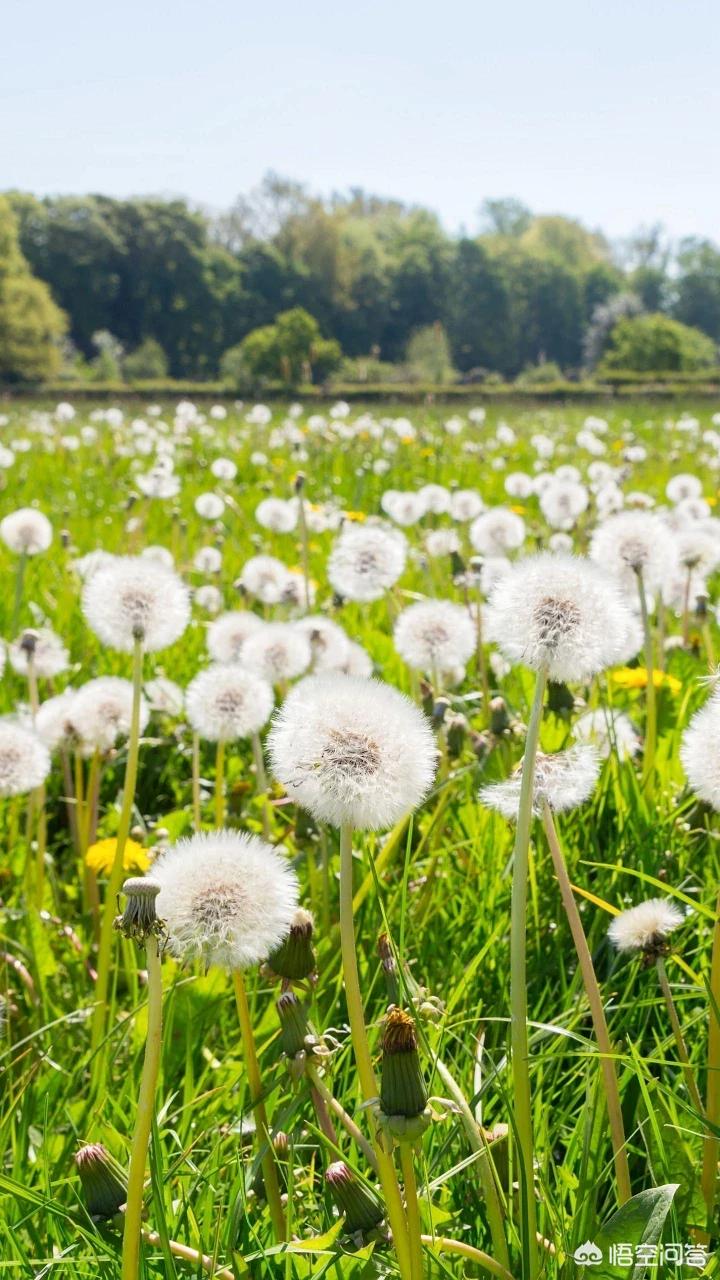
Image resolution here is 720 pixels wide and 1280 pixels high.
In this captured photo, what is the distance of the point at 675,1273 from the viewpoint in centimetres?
95

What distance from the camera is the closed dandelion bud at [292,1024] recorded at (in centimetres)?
96

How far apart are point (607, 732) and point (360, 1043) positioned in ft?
3.82

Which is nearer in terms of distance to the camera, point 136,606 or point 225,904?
point 225,904

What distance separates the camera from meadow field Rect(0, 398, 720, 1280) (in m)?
0.93

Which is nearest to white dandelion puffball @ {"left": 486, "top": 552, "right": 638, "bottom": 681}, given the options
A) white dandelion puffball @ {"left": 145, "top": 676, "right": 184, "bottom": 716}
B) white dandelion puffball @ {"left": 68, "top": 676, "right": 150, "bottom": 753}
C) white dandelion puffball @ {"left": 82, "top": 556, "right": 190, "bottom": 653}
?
white dandelion puffball @ {"left": 82, "top": 556, "right": 190, "bottom": 653}

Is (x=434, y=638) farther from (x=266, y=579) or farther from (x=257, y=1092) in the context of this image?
(x=257, y=1092)

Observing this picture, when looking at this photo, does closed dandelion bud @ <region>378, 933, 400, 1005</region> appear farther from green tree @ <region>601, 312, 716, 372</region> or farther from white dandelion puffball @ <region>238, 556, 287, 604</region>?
green tree @ <region>601, 312, 716, 372</region>

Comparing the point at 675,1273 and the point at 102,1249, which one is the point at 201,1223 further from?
the point at 675,1273

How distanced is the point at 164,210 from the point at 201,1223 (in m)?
75.8

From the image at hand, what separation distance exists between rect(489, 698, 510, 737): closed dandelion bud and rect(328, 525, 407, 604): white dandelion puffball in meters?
0.59

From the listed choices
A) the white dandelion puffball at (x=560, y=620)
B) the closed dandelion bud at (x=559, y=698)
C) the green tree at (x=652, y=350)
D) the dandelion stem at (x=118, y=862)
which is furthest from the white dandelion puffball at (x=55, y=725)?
the green tree at (x=652, y=350)

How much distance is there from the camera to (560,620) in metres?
1.03

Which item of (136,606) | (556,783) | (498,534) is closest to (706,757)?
(556,783)

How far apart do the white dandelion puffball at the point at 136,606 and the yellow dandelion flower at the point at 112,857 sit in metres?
0.38
